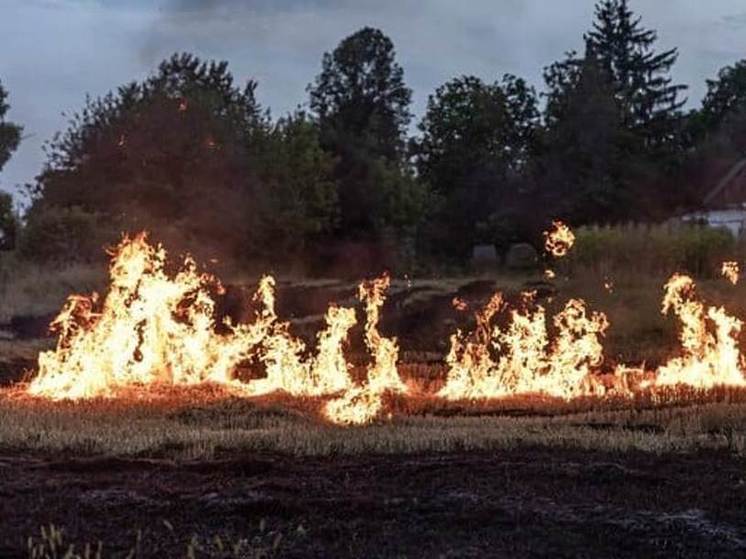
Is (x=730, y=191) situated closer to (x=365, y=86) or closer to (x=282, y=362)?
(x=365, y=86)

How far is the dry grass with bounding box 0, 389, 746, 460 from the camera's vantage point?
10320 mm

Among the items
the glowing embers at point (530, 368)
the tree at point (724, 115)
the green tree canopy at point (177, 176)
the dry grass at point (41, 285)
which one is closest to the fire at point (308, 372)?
the glowing embers at point (530, 368)

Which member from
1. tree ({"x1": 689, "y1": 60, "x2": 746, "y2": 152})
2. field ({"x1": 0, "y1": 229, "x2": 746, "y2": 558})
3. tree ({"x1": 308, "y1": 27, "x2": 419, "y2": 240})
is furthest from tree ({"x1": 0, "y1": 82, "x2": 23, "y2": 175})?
tree ({"x1": 689, "y1": 60, "x2": 746, "y2": 152})

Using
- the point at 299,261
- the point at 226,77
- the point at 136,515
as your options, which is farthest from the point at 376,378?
the point at 226,77

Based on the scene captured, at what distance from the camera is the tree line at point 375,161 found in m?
35.1

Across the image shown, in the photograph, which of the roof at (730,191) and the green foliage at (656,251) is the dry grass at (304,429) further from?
the roof at (730,191)

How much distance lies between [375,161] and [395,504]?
3901 centimetres

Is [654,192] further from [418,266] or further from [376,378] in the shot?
[376,378]

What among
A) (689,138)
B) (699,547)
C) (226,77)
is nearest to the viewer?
(699,547)

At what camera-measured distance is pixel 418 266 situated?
1544 inches

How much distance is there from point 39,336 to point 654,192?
34802 mm

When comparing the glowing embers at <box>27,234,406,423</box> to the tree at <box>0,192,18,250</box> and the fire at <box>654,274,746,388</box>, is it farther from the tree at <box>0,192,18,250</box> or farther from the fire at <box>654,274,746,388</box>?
the tree at <box>0,192,18,250</box>

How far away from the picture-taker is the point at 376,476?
28.3 ft

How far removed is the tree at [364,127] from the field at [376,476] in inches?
1092
